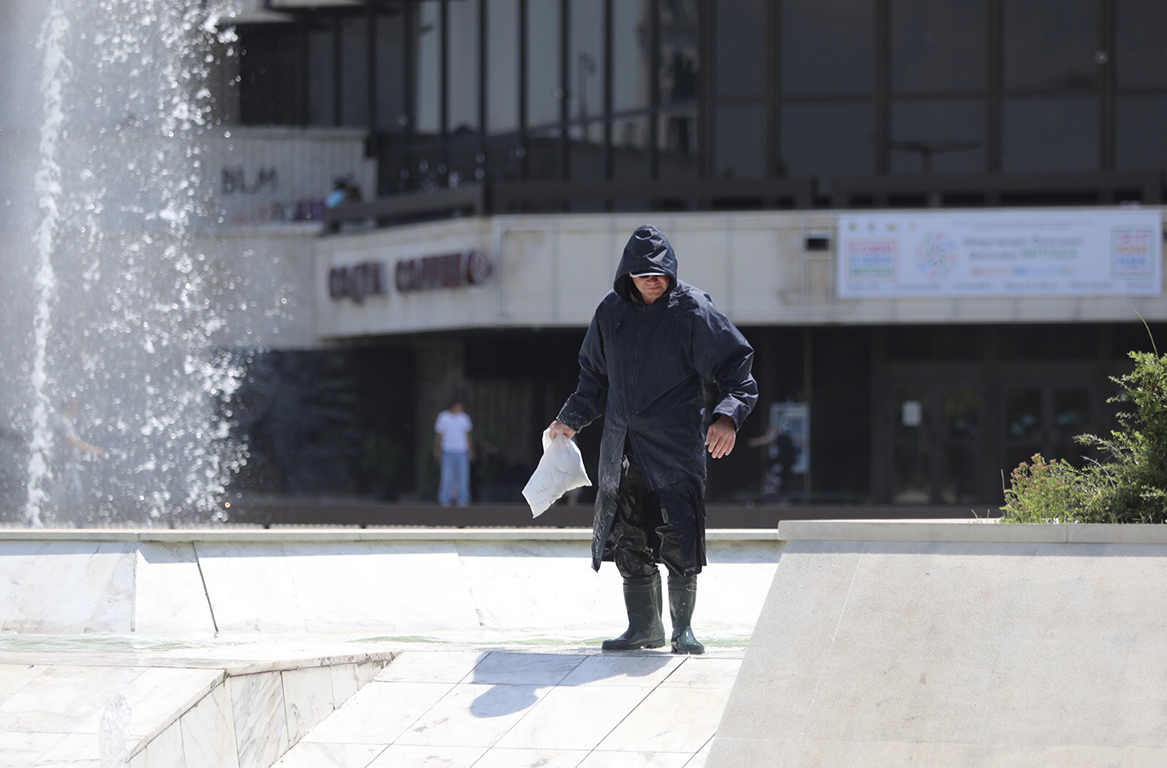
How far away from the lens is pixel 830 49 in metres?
24.3

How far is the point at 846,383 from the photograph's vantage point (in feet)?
80.2

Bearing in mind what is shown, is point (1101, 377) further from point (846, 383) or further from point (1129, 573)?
point (1129, 573)

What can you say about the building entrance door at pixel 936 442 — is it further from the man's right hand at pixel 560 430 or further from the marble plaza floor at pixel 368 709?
the marble plaza floor at pixel 368 709

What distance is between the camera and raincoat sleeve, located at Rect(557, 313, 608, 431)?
6.72 metres

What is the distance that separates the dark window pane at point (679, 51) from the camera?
971 inches

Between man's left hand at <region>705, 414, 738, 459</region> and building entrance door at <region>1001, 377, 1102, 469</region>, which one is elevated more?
man's left hand at <region>705, 414, 738, 459</region>

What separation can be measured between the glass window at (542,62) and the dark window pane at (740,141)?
3.42 m

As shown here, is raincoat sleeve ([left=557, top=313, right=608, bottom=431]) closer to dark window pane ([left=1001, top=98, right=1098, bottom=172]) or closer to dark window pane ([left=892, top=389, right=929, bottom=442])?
dark window pane ([left=892, top=389, right=929, bottom=442])

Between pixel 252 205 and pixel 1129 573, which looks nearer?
pixel 1129 573

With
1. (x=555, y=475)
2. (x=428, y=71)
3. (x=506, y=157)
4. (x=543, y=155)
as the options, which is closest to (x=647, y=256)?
(x=555, y=475)

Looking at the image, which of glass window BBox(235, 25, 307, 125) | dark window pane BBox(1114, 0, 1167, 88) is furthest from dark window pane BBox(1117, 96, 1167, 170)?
glass window BBox(235, 25, 307, 125)

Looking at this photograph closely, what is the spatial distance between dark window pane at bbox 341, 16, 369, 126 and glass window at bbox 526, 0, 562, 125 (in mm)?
4679

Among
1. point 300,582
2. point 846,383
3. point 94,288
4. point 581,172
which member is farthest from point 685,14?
point 300,582

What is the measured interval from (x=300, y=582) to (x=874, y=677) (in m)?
4.38
